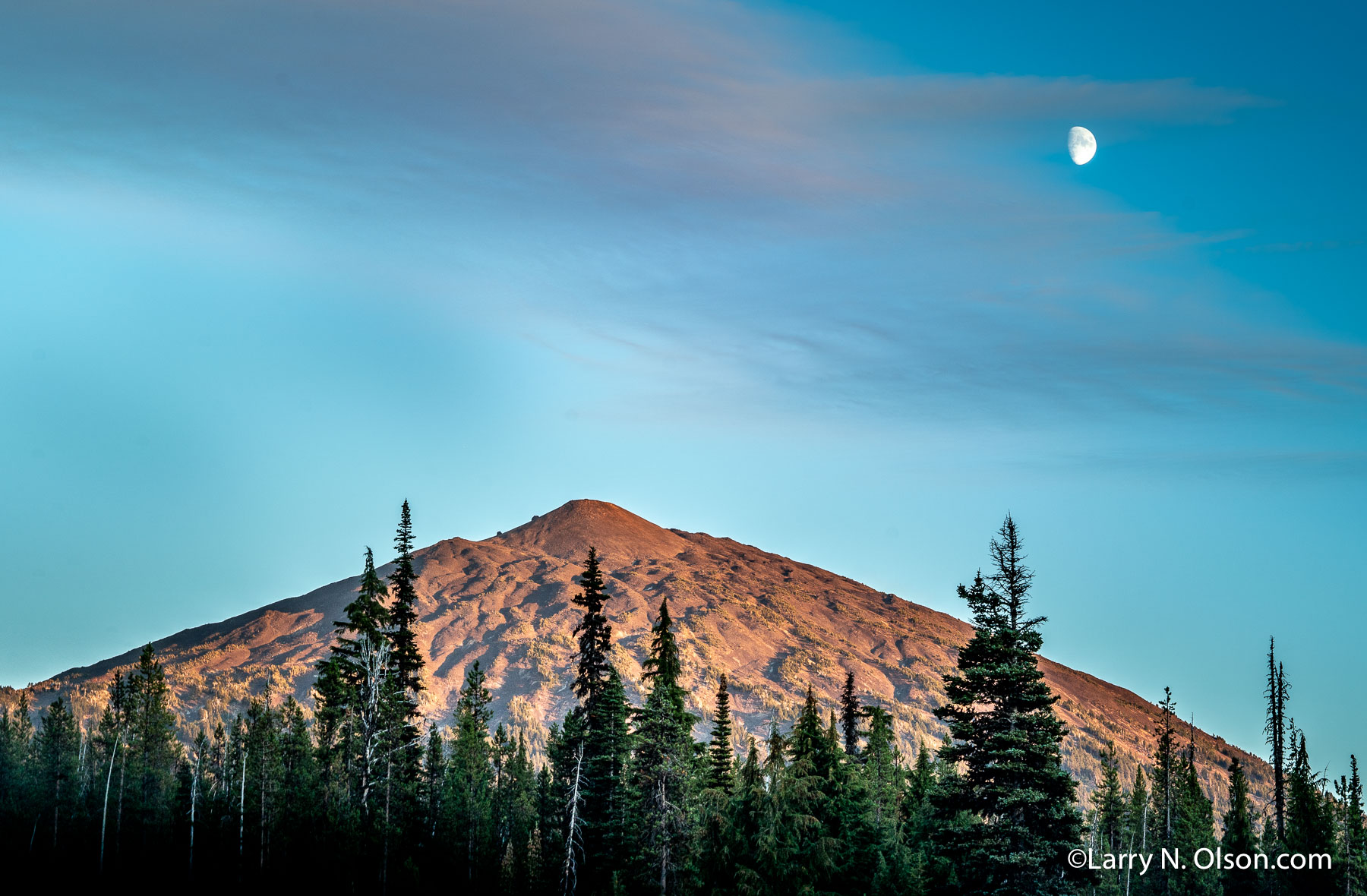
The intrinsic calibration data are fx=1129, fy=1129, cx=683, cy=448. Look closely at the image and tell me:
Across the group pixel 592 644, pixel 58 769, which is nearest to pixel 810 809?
pixel 592 644

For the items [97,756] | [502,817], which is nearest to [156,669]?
[97,756]

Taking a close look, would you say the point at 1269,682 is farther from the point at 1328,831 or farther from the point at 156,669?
the point at 156,669

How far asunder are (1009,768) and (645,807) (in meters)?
18.5

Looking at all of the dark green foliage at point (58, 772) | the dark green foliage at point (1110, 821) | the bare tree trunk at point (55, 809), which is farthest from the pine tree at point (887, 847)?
the dark green foliage at point (58, 772)

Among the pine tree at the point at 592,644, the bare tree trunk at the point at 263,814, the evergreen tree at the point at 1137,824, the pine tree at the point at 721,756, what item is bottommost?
the evergreen tree at the point at 1137,824

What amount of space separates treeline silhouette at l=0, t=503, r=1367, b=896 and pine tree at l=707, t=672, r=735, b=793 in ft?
0.72

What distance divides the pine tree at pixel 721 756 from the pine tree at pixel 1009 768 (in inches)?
855

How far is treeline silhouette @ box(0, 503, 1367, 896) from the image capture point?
39.6 meters

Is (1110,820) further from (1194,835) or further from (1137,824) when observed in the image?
(1194,835)

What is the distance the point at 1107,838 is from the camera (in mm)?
106688

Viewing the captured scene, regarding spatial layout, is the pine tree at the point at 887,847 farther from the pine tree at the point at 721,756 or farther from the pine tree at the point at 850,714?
the pine tree at the point at 721,756

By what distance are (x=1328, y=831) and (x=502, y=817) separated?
59.5 m

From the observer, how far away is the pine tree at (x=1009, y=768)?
38.6 m

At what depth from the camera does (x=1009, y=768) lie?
3875cm
